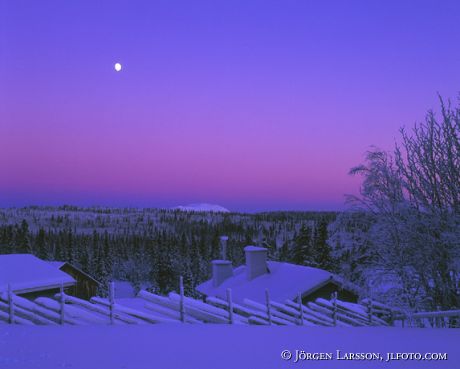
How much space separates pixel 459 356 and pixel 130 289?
3284 inches

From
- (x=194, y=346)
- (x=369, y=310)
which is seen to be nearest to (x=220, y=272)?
(x=369, y=310)

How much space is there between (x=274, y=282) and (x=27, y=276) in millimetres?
11819

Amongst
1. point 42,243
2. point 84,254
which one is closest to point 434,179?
point 84,254

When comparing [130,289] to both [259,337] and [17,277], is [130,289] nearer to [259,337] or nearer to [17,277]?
[17,277]

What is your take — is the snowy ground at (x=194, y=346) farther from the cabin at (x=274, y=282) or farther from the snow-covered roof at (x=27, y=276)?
the snow-covered roof at (x=27, y=276)

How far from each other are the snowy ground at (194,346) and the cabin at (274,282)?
27.8 feet

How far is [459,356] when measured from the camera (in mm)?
7070

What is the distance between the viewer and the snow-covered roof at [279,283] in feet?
61.9

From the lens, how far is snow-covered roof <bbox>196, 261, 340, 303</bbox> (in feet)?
61.9

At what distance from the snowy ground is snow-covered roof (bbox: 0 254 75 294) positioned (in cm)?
919

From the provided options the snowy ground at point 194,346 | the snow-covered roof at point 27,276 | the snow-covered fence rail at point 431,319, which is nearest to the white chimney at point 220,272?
the snow-covered roof at point 27,276

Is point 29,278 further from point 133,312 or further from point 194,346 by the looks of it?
point 194,346

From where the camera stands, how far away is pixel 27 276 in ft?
57.7

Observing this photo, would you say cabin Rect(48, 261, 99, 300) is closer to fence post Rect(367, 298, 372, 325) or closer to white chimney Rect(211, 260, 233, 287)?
white chimney Rect(211, 260, 233, 287)
